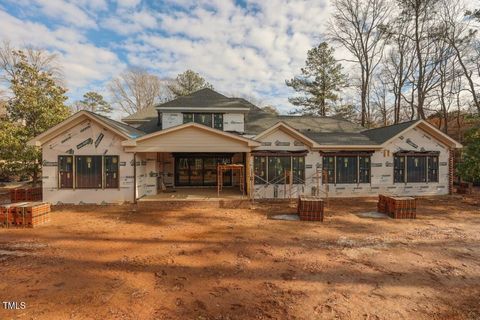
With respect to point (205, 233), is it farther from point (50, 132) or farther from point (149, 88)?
point (149, 88)

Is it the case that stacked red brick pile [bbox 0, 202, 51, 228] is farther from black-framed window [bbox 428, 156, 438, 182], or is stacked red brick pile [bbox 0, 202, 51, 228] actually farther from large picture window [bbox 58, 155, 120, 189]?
black-framed window [bbox 428, 156, 438, 182]

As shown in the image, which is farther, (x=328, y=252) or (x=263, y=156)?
(x=263, y=156)

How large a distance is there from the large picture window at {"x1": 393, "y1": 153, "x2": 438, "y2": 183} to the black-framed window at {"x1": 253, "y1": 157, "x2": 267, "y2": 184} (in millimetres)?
8288

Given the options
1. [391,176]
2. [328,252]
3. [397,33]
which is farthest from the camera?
[397,33]

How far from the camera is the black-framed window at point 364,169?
1510 cm

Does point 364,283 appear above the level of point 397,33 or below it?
below

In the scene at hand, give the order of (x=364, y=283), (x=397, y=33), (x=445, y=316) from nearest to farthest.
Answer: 1. (x=445, y=316)
2. (x=364, y=283)
3. (x=397, y=33)

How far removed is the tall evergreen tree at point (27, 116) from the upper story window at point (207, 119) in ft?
29.4

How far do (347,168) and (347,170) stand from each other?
0.12 meters

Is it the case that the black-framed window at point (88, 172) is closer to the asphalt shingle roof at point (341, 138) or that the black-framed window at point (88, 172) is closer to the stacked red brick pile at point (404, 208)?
the asphalt shingle roof at point (341, 138)

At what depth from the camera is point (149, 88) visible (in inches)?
1597

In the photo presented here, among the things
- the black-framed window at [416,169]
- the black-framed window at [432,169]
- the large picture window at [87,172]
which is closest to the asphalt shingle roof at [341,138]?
the black-framed window at [416,169]

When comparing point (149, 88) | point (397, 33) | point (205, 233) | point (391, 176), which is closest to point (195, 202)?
point (205, 233)

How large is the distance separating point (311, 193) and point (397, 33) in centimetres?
2087
